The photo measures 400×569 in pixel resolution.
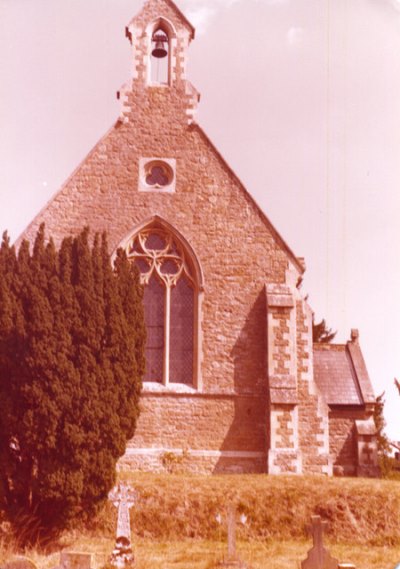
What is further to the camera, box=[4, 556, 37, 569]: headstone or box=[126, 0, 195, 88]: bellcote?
box=[126, 0, 195, 88]: bellcote

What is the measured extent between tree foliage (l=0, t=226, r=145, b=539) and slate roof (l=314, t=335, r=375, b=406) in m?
8.67

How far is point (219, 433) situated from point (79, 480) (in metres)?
6.19

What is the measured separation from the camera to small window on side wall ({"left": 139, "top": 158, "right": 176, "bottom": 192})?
1916cm

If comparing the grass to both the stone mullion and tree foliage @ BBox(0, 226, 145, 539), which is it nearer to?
tree foliage @ BBox(0, 226, 145, 539)

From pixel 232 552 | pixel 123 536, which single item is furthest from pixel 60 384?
pixel 232 552

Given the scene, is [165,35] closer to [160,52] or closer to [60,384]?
[160,52]

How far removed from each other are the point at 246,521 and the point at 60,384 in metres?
4.26

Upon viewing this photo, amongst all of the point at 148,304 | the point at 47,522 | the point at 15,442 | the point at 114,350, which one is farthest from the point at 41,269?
the point at 148,304

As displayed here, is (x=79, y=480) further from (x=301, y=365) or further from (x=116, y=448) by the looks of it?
(x=301, y=365)

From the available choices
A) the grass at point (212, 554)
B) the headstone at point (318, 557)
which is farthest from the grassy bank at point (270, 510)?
the headstone at point (318, 557)

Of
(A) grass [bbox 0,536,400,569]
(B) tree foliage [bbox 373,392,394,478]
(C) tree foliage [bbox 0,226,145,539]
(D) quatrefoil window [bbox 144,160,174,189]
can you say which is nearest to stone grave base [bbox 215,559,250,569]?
(A) grass [bbox 0,536,400,569]

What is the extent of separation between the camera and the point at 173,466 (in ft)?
56.9

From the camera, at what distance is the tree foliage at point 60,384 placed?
1227 cm

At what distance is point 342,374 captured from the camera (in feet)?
71.6
